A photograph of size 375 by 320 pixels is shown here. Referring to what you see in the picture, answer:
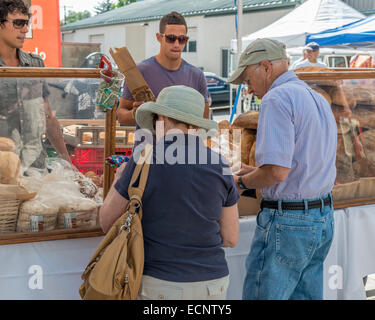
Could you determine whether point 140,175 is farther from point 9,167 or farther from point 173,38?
point 173,38

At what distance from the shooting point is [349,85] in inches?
122

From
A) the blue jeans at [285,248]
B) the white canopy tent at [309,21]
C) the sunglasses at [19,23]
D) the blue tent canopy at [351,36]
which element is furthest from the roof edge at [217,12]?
the blue jeans at [285,248]

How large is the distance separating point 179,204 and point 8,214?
0.97 meters

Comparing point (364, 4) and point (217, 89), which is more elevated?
point (364, 4)

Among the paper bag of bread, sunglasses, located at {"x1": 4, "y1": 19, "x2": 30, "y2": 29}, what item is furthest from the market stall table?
sunglasses, located at {"x1": 4, "y1": 19, "x2": 30, "y2": 29}

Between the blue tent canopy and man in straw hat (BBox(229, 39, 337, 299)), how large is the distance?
5936 millimetres

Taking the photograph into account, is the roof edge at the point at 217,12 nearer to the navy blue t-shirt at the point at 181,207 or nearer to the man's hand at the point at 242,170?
the man's hand at the point at 242,170

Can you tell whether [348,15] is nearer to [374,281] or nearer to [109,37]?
[374,281]

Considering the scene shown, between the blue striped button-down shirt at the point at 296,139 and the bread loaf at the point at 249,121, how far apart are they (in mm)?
A: 599

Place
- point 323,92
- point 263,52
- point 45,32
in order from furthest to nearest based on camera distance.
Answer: point 45,32 < point 323,92 < point 263,52

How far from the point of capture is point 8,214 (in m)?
2.27

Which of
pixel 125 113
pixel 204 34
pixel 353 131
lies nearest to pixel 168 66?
pixel 125 113

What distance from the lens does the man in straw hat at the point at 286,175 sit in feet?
6.83

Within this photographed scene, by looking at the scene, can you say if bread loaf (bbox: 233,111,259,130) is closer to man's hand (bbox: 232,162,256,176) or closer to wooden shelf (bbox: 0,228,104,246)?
man's hand (bbox: 232,162,256,176)
